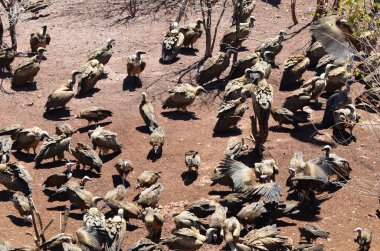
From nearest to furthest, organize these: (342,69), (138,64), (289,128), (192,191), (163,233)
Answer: (163,233) → (192,191) → (289,128) → (342,69) → (138,64)

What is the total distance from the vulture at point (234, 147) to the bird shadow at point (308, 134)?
1602mm

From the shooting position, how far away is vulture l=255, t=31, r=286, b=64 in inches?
966

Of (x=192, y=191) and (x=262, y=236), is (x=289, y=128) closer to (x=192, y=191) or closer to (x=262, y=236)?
(x=192, y=191)

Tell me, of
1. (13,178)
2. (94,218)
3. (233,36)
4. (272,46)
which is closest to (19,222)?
(13,178)

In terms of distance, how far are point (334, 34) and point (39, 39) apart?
9.73 meters

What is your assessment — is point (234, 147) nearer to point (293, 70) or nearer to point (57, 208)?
point (57, 208)

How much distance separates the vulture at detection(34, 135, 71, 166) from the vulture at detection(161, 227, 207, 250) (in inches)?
175

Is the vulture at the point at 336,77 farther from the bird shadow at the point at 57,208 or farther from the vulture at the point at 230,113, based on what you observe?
the bird shadow at the point at 57,208

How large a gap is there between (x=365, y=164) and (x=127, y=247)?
19.0 feet

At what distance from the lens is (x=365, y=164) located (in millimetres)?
19219

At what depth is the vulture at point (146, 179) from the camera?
1838cm

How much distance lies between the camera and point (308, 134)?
67.6 feet

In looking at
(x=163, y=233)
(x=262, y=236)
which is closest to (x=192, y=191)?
(x=163, y=233)

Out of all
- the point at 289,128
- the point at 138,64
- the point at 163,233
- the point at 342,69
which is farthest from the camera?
the point at 138,64
